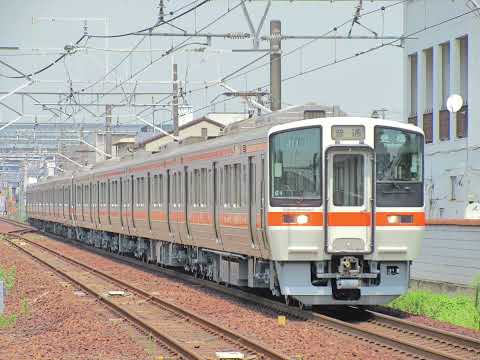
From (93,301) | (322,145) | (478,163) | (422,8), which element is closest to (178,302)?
(93,301)

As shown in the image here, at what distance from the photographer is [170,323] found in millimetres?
15250

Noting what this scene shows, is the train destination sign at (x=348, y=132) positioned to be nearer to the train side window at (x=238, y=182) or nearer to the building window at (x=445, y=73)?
the train side window at (x=238, y=182)

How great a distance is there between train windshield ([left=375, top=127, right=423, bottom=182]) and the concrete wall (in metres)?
2.93

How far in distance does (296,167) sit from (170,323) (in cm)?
276

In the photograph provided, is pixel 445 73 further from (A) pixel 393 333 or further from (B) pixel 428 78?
(A) pixel 393 333

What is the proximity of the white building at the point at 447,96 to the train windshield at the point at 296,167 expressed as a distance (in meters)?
12.9

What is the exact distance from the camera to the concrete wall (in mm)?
18172

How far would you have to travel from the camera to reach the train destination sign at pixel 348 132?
50.0 feet

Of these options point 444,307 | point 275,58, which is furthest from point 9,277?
point 444,307

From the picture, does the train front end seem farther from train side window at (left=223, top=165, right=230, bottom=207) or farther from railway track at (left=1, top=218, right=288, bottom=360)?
train side window at (left=223, top=165, right=230, bottom=207)

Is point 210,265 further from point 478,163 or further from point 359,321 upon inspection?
point 478,163

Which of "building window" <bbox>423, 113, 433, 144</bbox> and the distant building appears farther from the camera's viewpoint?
the distant building

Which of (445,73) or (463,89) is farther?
(445,73)

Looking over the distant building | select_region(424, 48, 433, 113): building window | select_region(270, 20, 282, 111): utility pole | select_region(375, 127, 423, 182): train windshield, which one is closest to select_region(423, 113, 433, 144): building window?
select_region(424, 48, 433, 113): building window
